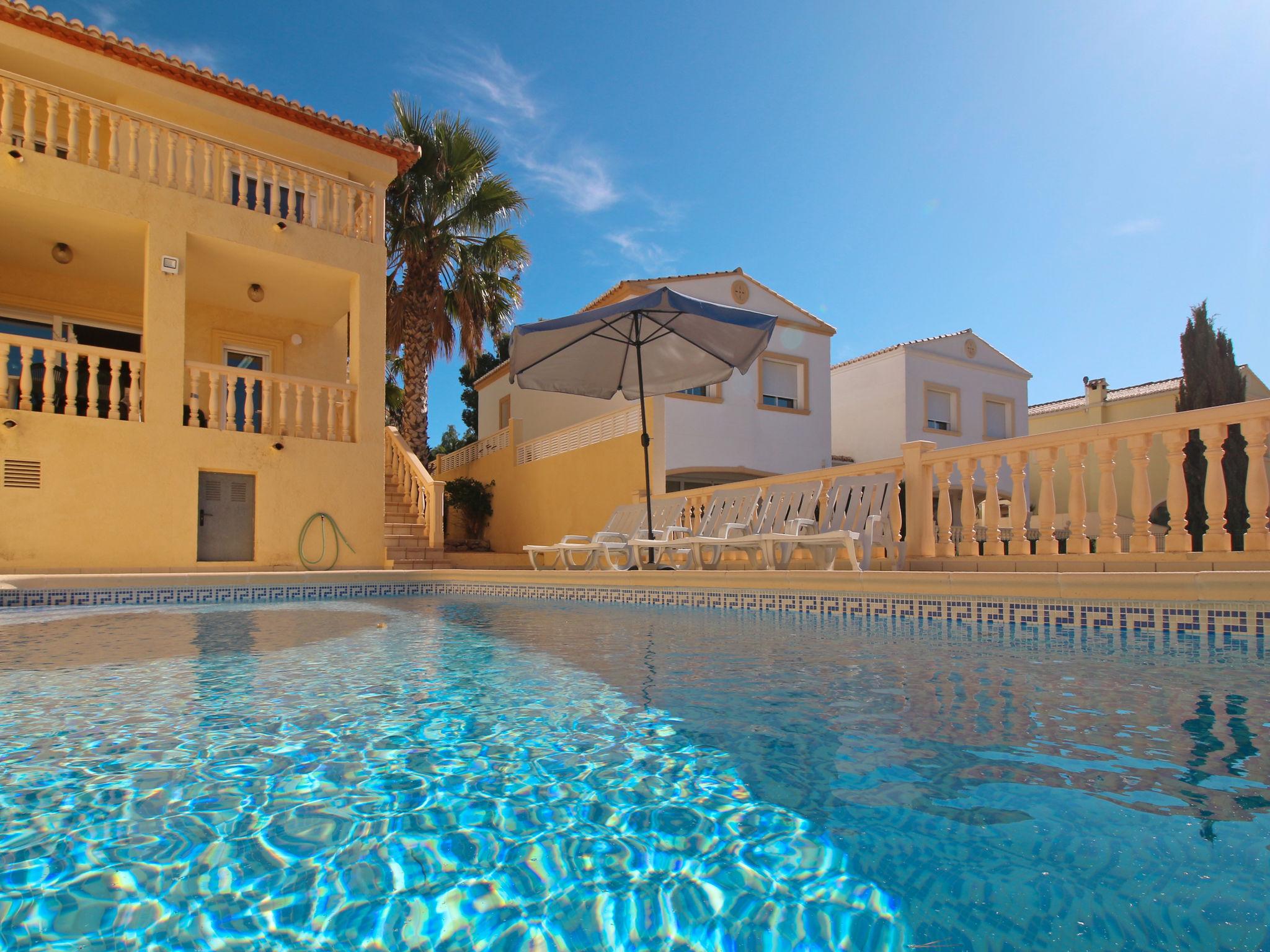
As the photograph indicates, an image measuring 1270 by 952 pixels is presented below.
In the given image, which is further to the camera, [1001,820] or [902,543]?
[902,543]

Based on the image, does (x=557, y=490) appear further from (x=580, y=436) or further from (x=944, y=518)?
(x=944, y=518)

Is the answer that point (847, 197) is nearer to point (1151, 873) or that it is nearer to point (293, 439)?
point (293, 439)

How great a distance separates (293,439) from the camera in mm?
10016

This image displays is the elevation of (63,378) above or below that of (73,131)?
below

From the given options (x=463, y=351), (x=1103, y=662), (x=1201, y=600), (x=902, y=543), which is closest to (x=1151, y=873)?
(x=1103, y=662)

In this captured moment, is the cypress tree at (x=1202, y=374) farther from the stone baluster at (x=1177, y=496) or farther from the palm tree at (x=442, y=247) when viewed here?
the palm tree at (x=442, y=247)

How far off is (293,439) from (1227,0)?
1232cm

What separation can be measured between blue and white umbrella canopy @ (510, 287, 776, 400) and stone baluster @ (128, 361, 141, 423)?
15.3 feet

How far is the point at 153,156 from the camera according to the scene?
365 inches

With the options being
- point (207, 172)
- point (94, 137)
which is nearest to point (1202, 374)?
point (207, 172)

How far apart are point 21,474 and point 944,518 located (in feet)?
32.6

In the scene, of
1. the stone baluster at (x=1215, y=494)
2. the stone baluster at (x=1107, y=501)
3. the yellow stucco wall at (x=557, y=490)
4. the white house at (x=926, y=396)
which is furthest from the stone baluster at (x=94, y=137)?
the white house at (x=926, y=396)

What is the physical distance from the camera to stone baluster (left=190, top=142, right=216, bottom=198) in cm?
968

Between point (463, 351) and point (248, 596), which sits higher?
point (463, 351)
